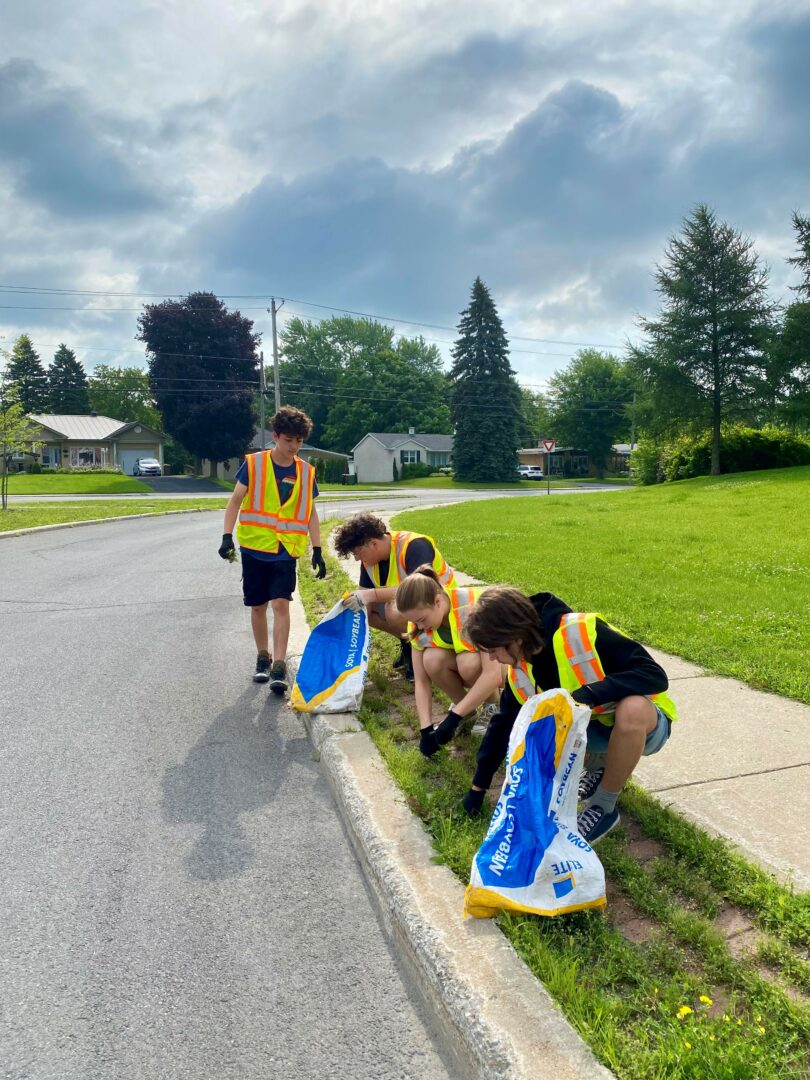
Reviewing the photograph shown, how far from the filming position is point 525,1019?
6.68ft

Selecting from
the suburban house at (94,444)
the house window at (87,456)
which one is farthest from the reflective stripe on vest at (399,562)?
the house window at (87,456)

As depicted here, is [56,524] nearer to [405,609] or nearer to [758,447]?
[405,609]

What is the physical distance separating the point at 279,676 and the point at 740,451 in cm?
3306

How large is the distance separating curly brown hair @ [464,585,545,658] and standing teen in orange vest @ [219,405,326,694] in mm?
2867

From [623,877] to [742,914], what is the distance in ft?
1.31

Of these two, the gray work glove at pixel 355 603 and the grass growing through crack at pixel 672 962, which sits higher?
the gray work glove at pixel 355 603

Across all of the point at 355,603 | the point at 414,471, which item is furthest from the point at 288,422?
the point at 414,471

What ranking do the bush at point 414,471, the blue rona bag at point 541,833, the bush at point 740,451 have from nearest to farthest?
1. the blue rona bag at point 541,833
2. the bush at point 740,451
3. the bush at point 414,471

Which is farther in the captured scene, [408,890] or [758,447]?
[758,447]

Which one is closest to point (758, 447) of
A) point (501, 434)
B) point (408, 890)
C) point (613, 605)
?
point (501, 434)

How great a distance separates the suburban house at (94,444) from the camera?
204 ft

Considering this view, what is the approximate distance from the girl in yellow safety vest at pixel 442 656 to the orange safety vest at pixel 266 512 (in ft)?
5.15

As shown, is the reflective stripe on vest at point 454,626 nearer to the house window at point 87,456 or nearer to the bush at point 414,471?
the bush at point 414,471

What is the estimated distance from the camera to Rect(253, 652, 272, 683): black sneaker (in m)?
5.86
